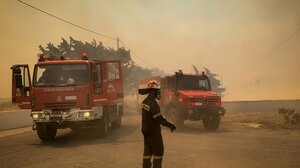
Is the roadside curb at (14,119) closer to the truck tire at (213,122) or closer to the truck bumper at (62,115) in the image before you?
the truck bumper at (62,115)

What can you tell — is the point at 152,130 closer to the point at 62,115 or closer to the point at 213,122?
the point at 62,115

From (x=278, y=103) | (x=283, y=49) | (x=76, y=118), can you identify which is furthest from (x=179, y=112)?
(x=283, y=49)

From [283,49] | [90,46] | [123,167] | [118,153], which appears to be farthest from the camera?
[283,49]

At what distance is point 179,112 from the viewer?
16.3 m

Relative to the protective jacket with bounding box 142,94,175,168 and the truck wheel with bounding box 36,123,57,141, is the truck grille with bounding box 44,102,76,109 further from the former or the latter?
the protective jacket with bounding box 142,94,175,168

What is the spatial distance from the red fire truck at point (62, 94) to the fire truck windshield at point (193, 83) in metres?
4.83

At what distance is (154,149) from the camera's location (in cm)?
603

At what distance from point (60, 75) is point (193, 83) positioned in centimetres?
701

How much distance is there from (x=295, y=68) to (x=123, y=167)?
310 feet

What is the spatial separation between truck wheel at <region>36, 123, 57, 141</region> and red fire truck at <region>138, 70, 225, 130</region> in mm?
5895

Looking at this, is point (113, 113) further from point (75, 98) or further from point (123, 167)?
point (123, 167)

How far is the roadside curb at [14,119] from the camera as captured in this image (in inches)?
731

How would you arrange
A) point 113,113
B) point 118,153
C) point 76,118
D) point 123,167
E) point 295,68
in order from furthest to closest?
point 295,68, point 113,113, point 76,118, point 118,153, point 123,167

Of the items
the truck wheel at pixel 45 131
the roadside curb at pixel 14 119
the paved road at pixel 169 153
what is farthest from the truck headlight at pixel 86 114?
the roadside curb at pixel 14 119
